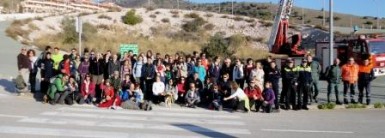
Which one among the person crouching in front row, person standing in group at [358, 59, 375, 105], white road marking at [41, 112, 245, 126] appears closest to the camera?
white road marking at [41, 112, 245, 126]

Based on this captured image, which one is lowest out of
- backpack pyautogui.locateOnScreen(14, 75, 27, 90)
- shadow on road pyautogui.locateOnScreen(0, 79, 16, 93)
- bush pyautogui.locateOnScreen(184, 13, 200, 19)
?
shadow on road pyautogui.locateOnScreen(0, 79, 16, 93)

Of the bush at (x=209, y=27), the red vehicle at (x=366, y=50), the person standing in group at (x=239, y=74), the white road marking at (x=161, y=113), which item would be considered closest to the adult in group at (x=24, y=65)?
the white road marking at (x=161, y=113)

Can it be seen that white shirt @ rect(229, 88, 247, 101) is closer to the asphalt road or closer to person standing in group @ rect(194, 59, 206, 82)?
the asphalt road

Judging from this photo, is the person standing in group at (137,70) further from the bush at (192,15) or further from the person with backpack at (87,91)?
the bush at (192,15)

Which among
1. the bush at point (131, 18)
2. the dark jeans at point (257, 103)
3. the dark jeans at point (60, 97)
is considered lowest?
the dark jeans at point (257, 103)

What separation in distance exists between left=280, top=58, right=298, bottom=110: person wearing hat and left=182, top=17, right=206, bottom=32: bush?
49.1 metres

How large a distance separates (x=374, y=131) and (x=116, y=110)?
6.61 meters

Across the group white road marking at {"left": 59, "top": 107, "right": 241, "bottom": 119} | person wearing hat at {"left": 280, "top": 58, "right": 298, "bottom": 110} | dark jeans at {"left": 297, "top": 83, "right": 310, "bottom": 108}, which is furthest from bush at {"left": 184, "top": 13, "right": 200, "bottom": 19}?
white road marking at {"left": 59, "top": 107, "right": 241, "bottom": 119}

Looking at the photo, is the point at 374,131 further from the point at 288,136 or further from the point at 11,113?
the point at 11,113

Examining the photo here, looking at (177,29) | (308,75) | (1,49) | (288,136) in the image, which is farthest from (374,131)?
(177,29)

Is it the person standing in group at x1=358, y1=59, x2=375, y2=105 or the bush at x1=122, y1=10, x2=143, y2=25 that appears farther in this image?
the bush at x1=122, y1=10, x2=143, y2=25

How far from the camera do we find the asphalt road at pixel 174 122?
1105 centimetres

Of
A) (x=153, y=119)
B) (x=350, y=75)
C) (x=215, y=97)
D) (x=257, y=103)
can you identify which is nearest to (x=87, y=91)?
(x=153, y=119)

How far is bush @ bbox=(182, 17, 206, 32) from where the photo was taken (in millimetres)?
65250
